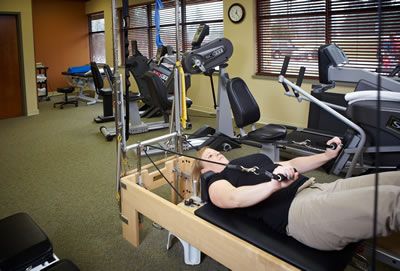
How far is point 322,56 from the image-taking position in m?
2.72

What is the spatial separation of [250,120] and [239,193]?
1878 mm

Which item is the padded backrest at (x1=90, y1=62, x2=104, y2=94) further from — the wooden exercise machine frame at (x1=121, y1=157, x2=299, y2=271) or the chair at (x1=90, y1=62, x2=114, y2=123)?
the wooden exercise machine frame at (x1=121, y1=157, x2=299, y2=271)

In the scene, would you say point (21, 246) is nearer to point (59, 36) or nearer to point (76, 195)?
point (76, 195)

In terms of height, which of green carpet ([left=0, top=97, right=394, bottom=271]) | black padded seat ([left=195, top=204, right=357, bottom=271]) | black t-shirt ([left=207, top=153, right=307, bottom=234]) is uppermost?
black t-shirt ([left=207, top=153, right=307, bottom=234])

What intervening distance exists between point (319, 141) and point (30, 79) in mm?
4597

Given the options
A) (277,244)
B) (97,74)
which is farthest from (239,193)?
(97,74)

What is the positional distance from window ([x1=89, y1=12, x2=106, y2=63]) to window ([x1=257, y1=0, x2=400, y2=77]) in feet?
14.7

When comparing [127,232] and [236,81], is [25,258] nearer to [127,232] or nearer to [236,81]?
[127,232]

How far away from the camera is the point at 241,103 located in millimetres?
3211

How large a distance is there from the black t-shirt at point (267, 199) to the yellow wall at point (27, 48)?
506 cm

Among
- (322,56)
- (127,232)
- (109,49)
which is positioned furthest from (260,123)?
(109,49)

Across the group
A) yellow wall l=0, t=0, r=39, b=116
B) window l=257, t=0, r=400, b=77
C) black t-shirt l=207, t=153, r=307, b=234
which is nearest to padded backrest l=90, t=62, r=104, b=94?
yellow wall l=0, t=0, r=39, b=116

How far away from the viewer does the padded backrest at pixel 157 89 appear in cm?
410

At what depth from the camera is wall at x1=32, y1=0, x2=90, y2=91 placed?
775 cm
